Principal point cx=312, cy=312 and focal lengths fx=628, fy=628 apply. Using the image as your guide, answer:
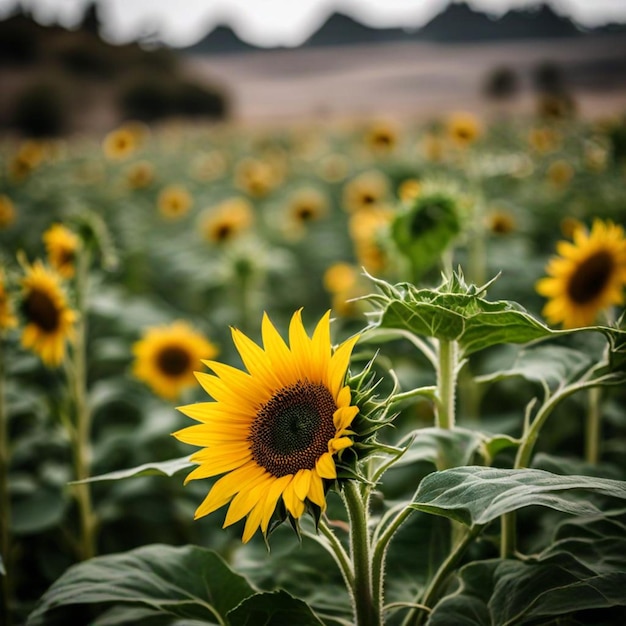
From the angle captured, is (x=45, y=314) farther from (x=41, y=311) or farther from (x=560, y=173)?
(x=560, y=173)

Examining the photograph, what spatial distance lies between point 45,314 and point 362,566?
1254 millimetres

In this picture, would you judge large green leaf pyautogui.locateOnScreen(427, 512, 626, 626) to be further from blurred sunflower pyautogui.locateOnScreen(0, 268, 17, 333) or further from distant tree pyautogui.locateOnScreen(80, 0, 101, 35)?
distant tree pyautogui.locateOnScreen(80, 0, 101, 35)

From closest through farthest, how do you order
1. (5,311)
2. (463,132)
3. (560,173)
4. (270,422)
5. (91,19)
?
1. (270,422)
2. (5,311)
3. (463,132)
4. (560,173)
5. (91,19)

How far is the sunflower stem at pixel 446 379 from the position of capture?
90cm

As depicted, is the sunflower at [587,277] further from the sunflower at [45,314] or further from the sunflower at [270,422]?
the sunflower at [45,314]

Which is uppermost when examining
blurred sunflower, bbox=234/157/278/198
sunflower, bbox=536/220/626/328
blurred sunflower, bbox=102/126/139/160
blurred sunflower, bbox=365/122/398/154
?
blurred sunflower, bbox=102/126/139/160

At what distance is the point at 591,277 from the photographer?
5.57 feet

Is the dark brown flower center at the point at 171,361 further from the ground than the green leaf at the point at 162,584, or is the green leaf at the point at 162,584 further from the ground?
the dark brown flower center at the point at 171,361

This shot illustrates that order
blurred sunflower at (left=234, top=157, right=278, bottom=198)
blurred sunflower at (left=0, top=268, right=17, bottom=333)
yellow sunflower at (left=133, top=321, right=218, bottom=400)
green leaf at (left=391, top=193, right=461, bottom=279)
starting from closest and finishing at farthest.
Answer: blurred sunflower at (left=0, top=268, right=17, bottom=333) → green leaf at (left=391, top=193, right=461, bottom=279) → yellow sunflower at (left=133, top=321, right=218, bottom=400) → blurred sunflower at (left=234, top=157, right=278, bottom=198)

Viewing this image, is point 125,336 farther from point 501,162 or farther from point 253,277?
point 501,162

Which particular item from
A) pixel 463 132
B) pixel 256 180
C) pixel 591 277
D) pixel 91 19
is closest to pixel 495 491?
pixel 591 277

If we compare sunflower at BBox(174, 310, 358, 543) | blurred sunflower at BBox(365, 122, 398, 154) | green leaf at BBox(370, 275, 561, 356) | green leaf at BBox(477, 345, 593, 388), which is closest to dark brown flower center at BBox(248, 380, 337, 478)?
sunflower at BBox(174, 310, 358, 543)

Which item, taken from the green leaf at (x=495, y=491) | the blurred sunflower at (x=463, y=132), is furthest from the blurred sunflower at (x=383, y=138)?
the green leaf at (x=495, y=491)

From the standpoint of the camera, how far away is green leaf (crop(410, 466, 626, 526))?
60 cm
